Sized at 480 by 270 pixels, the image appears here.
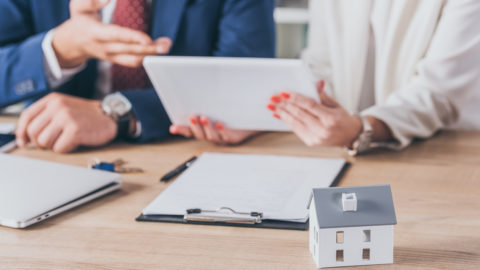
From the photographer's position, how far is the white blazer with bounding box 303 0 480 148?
1340 mm

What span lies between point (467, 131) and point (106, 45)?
933mm

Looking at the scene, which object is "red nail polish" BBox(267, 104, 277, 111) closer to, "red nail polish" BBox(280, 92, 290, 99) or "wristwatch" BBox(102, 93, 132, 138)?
"red nail polish" BBox(280, 92, 290, 99)

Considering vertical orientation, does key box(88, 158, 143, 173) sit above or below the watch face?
below

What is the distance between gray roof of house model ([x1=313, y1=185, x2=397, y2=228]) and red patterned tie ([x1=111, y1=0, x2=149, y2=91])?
3.25ft

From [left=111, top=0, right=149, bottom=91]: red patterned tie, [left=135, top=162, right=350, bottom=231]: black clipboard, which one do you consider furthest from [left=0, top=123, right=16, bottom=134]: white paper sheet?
[left=135, top=162, right=350, bottom=231]: black clipboard

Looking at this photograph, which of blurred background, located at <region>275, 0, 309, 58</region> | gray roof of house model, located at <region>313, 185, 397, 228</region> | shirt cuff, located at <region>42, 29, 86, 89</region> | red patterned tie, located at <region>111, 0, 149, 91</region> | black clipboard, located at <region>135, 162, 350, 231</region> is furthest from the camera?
blurred background, located at <region>275, 0, 309, 58</region>

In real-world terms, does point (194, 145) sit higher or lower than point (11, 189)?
lower

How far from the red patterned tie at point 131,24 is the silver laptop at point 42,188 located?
0.56 meters

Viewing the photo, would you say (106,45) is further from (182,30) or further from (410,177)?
(410,177)

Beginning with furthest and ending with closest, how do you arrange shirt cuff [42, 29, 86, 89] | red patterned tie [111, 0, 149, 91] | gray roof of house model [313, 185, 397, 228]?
red patterned tie [111, 0, 149, 91] < shirt cuff [42, 29, 86, 89] < gray roof of house model [313, 185, 397, 228]

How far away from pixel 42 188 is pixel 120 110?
43 cm

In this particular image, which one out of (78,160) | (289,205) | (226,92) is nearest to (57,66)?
(78,160)

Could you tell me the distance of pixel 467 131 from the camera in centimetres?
144

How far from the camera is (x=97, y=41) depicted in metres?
1.38
